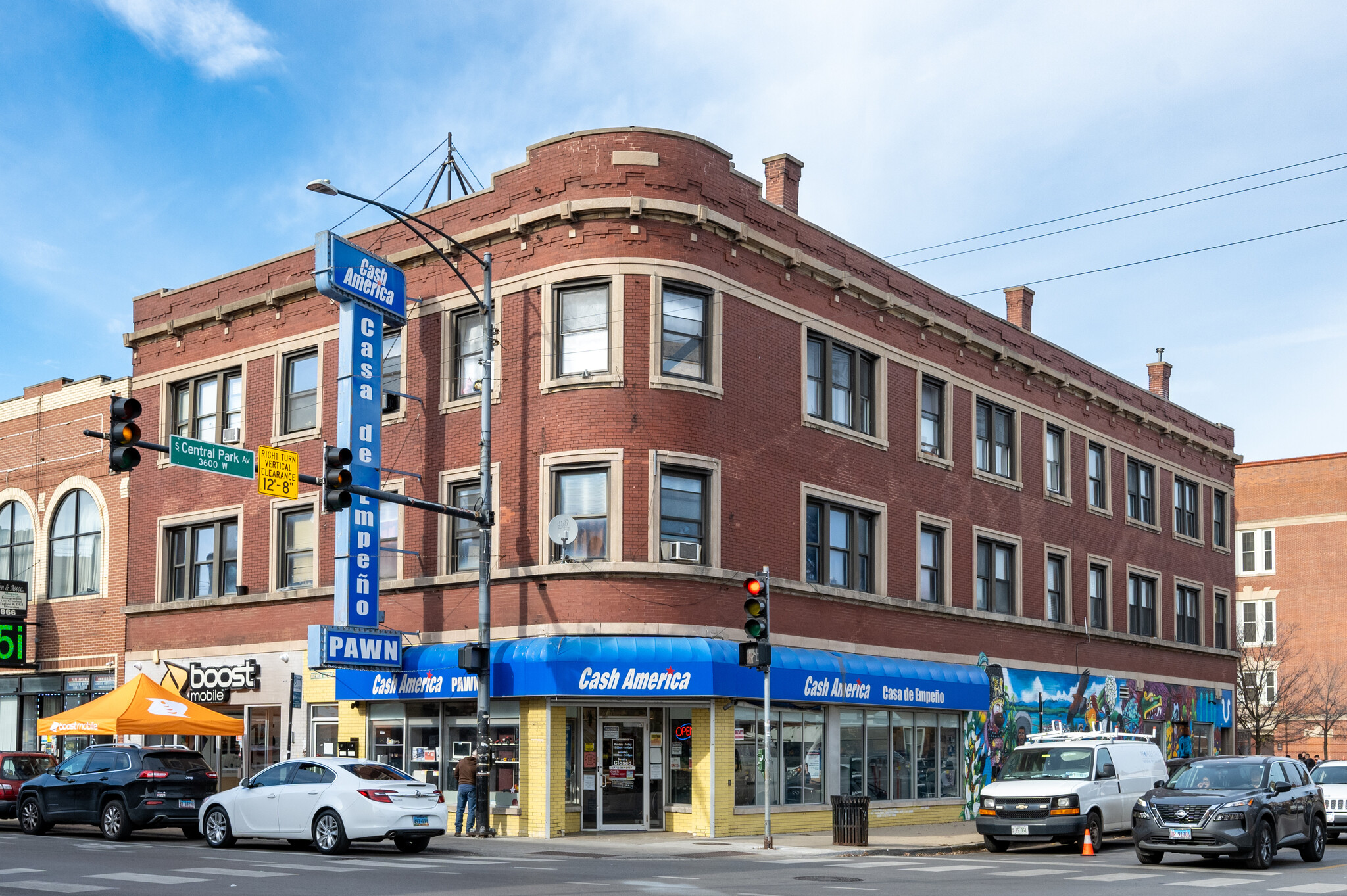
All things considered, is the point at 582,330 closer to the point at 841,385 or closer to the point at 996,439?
the point at 841,385

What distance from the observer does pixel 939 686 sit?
32.1 metres

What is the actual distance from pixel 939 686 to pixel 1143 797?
10.7 meters

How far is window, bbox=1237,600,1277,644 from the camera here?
6806cm

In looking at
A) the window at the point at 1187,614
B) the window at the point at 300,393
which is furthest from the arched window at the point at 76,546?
the window at the point at 1187,614

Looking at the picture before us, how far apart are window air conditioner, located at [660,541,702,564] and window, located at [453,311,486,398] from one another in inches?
209

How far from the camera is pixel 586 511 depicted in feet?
86.7

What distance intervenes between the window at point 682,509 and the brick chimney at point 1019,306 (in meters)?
17.1

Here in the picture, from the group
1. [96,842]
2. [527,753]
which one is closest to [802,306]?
[527,753]

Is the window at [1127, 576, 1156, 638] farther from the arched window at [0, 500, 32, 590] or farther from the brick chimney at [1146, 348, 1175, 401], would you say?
the arched window at [0, 500, 32, 590]

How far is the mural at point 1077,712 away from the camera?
1345 inches

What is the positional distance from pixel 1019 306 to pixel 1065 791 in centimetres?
2013

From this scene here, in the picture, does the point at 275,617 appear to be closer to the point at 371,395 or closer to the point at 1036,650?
the point at 371,395

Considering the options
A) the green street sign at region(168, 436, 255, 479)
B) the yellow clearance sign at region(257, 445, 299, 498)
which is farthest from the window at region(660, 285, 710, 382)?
the green street sign at region(168, 436, 255, 479)

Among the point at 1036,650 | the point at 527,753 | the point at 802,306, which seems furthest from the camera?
the point at 1036,650
